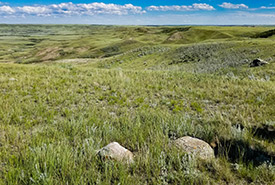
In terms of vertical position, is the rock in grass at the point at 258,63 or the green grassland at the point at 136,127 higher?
the rock in grass at the point at 258,63

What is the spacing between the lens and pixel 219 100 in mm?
8984

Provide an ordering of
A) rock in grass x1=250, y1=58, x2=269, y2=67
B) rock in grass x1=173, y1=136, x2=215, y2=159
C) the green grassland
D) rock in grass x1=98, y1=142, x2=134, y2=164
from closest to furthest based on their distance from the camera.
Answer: the green grassland → rock in grass x1=98, y1=142, x2=134, y2=164 → rock in grass x1=173, y1=136, x2=215, y2=159 → rock in grass x1=250, y1=58, x2=269, y2=67

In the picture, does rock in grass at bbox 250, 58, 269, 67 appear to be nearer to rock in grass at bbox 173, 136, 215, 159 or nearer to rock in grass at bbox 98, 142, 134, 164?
rock in grass at bbox 173, 136, 215, 159

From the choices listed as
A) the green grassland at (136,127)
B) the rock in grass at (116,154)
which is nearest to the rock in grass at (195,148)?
the green grassland at (136,127)

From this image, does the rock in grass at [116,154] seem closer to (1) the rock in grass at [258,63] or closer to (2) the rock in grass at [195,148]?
(2) the rock in grass at [195,148]

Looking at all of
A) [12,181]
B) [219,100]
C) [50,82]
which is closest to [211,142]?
[12,181]

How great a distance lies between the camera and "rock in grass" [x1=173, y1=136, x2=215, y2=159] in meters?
3.79

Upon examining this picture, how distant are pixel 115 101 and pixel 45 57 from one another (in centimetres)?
9287

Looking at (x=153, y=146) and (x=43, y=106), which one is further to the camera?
(x=43, y=106)

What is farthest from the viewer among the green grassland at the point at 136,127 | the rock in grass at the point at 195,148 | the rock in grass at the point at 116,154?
the rock in grass at the point at 195,148

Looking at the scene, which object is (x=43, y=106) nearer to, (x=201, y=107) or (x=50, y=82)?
(x=50, y=82)

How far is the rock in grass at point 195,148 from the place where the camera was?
379 centimetres

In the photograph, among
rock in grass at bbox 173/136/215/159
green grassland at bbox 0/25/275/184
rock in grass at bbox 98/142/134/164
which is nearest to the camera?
green grassland at bbox 0/25/275/184

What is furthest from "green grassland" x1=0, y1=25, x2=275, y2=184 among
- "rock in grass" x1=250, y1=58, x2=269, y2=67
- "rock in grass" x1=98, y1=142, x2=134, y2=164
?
"rock in grass" x1=250, y1=58, x2=269, y2=67
